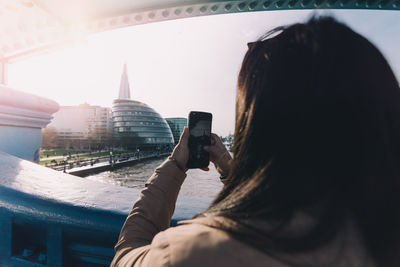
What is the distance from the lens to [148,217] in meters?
0.61

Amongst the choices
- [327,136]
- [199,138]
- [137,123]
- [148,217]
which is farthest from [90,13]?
[137,123]

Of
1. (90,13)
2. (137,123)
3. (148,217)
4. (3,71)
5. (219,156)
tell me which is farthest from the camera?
(137,123)

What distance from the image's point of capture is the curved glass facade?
5162 centimetres

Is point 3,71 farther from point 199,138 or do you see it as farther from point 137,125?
point 137,125

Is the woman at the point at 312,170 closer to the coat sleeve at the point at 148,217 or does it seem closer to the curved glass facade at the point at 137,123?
the coat sleeve at the point at 148,217

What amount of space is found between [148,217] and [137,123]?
175 feet

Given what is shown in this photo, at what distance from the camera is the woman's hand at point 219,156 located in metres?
0.88

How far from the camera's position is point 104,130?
57094 mm

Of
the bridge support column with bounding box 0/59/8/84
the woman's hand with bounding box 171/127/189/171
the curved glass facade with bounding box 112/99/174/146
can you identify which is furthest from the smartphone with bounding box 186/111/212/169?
the curved glass facade with bounding box 112/99/174/146

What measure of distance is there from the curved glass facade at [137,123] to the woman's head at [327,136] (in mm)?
52201

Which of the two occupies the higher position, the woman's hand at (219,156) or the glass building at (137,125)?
the glass building at (137,125)

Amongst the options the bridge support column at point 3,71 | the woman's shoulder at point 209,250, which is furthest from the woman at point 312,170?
the bridge support column at point 3,71

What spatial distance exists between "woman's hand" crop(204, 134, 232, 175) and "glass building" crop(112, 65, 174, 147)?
2037 inches

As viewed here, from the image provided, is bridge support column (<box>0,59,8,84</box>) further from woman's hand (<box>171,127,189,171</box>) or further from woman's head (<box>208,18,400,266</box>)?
woman's head (<box>208,18,400,266</box>)
